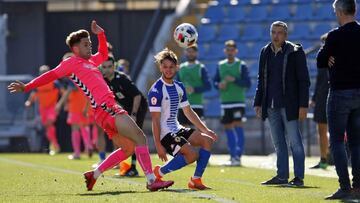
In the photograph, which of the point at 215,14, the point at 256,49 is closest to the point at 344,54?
the point at 256,49

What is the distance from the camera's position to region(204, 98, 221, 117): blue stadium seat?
26.6 meters

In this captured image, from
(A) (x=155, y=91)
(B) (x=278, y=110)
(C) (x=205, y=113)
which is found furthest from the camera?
(C) (x=205, y=113)

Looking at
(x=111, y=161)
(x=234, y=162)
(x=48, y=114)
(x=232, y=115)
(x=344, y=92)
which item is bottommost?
(x=234, y=162)

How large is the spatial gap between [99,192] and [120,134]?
2.32 feet

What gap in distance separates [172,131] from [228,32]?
52.4 ft

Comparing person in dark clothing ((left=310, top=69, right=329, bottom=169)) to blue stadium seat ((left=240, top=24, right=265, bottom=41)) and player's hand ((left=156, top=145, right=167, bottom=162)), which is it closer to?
player's hand ((left=156, top=145, right=167, bottom=162))

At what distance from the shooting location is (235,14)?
2948 centimetres

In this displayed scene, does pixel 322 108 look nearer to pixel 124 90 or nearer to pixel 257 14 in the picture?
pixel 124 90

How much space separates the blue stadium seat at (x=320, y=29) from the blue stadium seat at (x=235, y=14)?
2.01 metres

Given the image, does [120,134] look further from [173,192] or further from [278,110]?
[278,110]

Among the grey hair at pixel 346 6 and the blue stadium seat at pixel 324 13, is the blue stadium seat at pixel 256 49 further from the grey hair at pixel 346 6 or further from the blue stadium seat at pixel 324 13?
the grey hair at pixel 346 6

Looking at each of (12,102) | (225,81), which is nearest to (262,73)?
(225,81)

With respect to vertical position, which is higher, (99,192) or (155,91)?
(155,91)

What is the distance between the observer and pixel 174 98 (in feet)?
43.5
